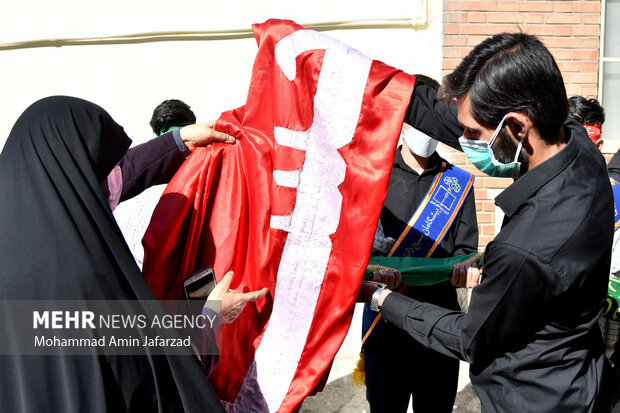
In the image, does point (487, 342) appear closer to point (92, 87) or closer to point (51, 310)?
point (51, 310)

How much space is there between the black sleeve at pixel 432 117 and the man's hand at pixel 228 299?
38.6 inches

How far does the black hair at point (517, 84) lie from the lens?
1688 mm

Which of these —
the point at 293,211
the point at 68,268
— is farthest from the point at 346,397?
the point at 68,268

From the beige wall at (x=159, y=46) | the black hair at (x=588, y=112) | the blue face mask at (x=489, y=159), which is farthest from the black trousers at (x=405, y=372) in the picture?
the beige wall at (x=159, y=46)

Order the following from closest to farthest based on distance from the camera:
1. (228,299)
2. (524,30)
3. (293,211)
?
(228,299)
(293,211)
(524,30)

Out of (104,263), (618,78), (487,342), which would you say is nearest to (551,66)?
(487,342)

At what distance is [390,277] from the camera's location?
107 inches

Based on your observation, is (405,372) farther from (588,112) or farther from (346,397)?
(588,112)

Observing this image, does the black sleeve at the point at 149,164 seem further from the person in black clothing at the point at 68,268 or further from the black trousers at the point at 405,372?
the black trousers at the point at 405,372

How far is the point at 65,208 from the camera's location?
155 cm

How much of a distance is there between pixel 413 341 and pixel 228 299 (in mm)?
1271

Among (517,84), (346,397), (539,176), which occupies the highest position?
(517,84)

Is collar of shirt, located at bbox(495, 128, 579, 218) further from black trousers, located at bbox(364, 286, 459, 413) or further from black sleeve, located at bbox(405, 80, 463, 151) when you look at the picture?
black trousers, located at bbox(364, 286, 459, 413)

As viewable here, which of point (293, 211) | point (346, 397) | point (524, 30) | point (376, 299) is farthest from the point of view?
point (524, 30)
